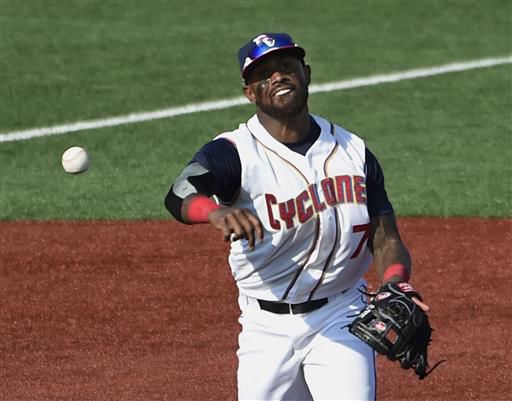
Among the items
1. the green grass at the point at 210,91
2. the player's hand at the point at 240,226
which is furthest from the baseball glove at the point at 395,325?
the green grass at the point at 210,91

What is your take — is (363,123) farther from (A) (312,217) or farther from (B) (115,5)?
(A) (312,217)

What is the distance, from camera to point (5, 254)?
31.2 feet

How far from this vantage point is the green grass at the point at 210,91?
1101 cm

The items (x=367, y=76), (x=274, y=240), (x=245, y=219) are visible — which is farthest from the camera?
(x=367, y=76)

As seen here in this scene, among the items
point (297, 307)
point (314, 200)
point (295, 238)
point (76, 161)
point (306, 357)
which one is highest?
point (314, 200)

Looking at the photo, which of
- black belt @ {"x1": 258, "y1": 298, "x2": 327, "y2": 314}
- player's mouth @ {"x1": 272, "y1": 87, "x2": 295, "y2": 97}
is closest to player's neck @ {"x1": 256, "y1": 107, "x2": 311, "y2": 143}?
player's mouth @ {"x1": 272, "y1": 87, "x2": 295, "y2": 97}

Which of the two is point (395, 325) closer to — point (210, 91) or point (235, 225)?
point (235, 225)

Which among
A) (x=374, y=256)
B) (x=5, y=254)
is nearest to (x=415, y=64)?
(x=5, y=254)

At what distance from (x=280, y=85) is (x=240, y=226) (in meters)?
0.85

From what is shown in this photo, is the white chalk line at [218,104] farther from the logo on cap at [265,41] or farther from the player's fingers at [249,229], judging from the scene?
the player's fingers at [249,229]

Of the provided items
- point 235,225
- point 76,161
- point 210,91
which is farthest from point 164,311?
point 210,91

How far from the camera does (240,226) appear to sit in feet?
13.9

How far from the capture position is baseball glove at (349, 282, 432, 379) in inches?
182

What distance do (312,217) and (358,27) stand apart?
1177 centimetres
